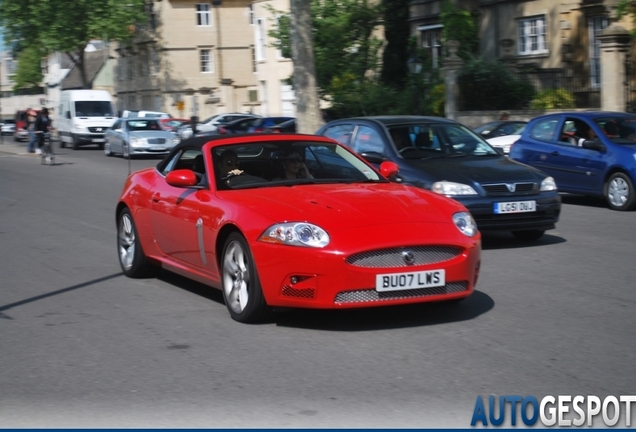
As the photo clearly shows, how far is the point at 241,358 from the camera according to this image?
6.64 metres

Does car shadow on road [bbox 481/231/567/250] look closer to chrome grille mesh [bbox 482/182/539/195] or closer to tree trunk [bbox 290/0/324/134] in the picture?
chrome grille mesh [bbox 482/182/539/195]

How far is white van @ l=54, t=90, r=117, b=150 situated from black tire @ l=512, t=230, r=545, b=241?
3549cm

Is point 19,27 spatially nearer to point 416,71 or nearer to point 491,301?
point 416,71

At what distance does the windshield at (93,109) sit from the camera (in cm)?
4678

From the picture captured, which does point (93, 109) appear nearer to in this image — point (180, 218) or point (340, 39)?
point (340, 39)

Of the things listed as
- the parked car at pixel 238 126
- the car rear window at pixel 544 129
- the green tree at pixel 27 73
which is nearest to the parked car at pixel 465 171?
the car rear window at pixel 544 129

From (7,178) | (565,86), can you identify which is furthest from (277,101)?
(7,178)

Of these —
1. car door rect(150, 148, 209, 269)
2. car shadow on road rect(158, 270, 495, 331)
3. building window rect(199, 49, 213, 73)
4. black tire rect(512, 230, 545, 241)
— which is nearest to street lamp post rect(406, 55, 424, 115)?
black tire rect(512, 230, 545, 241)

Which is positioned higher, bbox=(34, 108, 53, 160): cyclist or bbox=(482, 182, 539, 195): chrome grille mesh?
bbox=(34, 108, 53, 160): cyclist

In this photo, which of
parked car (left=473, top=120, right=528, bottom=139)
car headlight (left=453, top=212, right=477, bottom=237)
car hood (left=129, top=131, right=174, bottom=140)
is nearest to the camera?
car headlight (left=453, top=212, right=477, bottom=237)

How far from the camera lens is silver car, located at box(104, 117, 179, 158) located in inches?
1416

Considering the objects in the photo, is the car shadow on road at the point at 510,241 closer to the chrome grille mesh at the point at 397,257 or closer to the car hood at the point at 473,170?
the car hood at the point at 473,170

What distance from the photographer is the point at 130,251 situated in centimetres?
1018

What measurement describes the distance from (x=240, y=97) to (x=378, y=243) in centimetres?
6256
